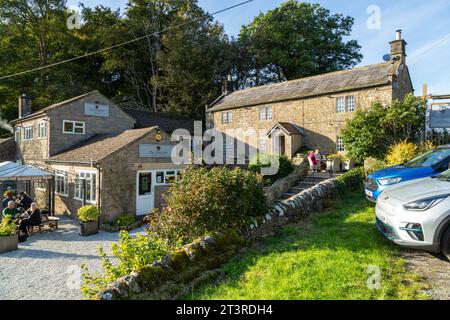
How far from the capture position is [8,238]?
1072 centimetres

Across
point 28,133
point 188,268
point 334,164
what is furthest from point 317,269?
point 28,133

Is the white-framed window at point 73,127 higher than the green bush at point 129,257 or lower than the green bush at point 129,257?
higher

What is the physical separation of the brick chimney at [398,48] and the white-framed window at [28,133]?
28196 mm

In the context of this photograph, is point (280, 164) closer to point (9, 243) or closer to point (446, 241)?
point (446, 241)

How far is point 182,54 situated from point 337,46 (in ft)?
70.8

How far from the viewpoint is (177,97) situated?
36938 millimetres

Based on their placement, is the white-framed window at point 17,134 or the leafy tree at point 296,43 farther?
the leafy tree at point 296,43

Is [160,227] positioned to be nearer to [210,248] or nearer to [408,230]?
[210,248]

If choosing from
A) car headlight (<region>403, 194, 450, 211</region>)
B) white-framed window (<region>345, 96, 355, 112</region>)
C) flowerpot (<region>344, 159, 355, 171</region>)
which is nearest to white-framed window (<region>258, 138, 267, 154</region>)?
white-framed window (<region>345, 96, 355, 112</region>)

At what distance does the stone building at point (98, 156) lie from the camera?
15.4 meters

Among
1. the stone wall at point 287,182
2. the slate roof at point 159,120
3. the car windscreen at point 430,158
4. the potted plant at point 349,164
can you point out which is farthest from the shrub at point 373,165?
the slate roof at point 159,120

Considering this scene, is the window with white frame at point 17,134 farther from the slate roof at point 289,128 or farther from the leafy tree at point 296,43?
the leafy tree at point 296,43

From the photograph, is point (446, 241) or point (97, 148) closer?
point (446, 241)

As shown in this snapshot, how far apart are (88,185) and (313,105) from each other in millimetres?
17822
